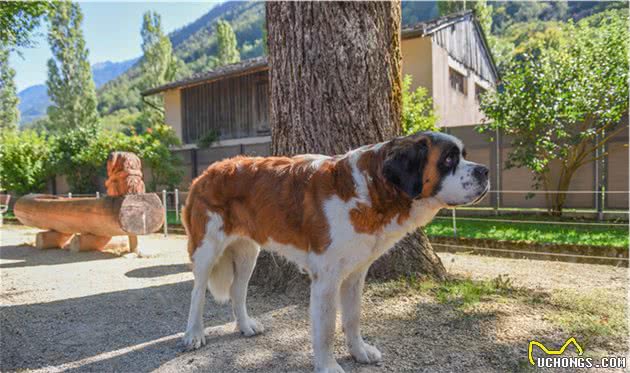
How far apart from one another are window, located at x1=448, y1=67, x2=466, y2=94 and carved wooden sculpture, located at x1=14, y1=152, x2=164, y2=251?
17.7 metres

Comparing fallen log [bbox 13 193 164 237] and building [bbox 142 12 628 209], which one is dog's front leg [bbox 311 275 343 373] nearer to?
fallen log [bbox 13 193 164 237]

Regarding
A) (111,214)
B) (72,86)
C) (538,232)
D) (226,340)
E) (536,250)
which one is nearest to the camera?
(226,340)

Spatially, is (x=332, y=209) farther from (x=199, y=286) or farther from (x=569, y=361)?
(x=569, y=361)

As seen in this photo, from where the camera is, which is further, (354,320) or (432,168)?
(354,320)

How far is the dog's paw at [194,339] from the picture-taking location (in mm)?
3477

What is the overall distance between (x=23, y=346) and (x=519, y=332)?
433cm

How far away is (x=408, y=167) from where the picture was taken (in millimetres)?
2672

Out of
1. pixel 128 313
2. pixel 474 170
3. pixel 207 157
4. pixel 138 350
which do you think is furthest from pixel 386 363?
pixel 207 157

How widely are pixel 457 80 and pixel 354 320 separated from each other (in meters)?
22.1

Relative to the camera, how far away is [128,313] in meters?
4.46

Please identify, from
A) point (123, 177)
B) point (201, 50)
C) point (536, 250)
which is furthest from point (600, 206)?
point (201, 50)

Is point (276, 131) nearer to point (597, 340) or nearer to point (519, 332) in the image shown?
point (519, 332)

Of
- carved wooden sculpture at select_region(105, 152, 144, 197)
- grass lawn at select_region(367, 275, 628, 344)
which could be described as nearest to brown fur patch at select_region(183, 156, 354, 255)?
grass lawn at select_region(367, 275, 628, 344)

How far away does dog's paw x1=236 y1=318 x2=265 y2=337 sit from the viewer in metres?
3.72
